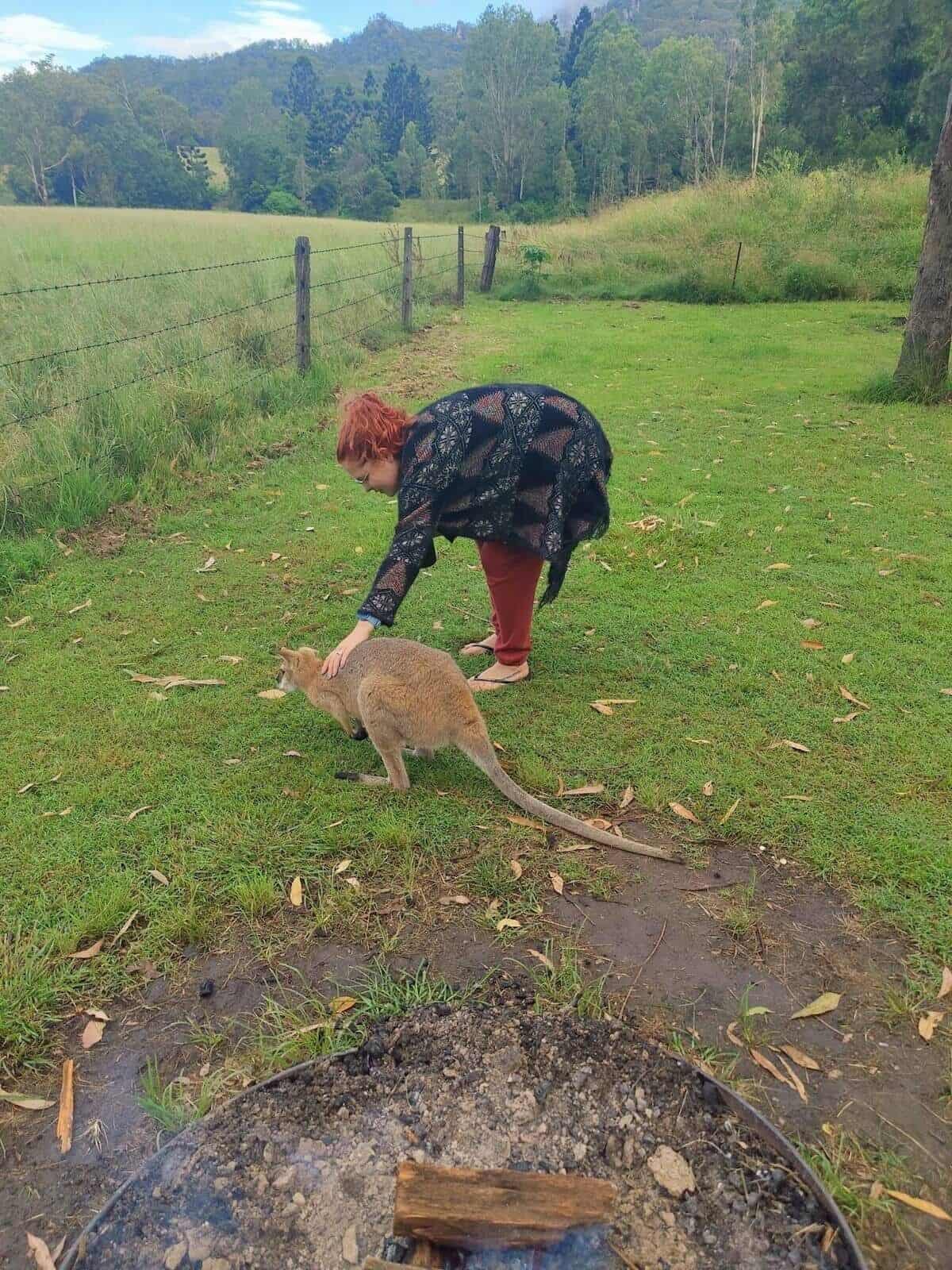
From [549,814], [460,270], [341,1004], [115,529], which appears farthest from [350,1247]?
[460,270]

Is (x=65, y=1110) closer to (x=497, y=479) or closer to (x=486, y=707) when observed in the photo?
(x=486, y=707)

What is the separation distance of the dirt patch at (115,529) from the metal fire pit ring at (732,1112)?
4.94 meters

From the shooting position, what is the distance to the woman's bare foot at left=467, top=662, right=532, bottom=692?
459 centimetres

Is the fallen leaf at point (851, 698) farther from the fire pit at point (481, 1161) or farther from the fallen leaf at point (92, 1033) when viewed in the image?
the fallen leaf at point (92, 1033)

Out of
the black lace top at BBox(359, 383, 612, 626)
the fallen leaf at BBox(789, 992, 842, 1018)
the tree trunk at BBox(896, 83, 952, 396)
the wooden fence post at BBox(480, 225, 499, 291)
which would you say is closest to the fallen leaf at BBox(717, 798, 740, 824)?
the fallen leaf at BBox(789, 992, 842, 1018)

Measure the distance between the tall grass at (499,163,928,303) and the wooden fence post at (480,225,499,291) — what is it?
0.56 meters

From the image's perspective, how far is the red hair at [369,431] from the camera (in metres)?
3.54

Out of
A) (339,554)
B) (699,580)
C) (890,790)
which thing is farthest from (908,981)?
(339,554)

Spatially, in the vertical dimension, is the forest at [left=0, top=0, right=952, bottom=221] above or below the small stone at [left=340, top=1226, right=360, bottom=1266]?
above

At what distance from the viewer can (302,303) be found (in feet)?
32.9

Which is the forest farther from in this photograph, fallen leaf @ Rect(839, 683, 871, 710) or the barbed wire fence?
fallen leaf @ Rect(839, 683, 871, 710)

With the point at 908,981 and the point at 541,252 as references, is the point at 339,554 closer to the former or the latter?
the point at 908,981

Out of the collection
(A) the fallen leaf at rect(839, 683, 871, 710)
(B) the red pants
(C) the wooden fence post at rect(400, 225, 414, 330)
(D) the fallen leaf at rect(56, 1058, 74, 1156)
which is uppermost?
(C) the wooden fence post at rect(400, 225, 414, 330)

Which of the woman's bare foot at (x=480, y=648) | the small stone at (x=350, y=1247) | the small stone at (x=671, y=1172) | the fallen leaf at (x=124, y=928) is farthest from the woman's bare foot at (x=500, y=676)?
the small stone at (x=350, y=1247)
